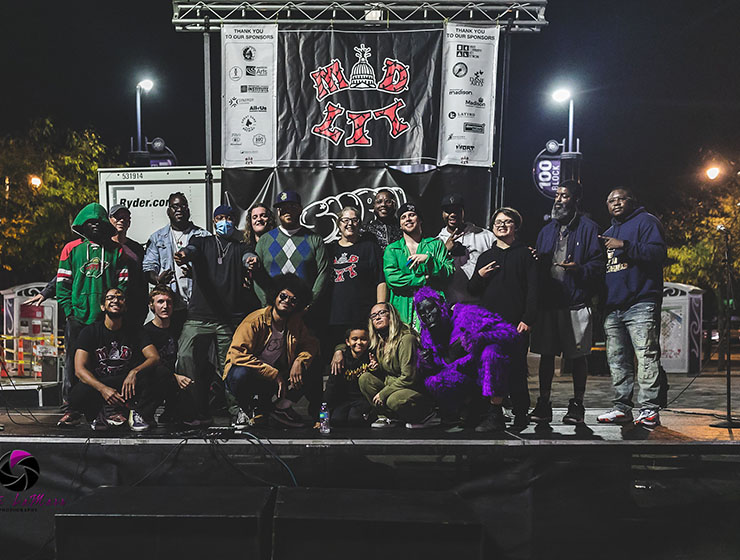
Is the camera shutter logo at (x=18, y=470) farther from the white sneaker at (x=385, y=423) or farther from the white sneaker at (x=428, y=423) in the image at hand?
the white sneaker at (x=428, y=423)

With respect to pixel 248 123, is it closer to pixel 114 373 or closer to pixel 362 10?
pixel 362 10

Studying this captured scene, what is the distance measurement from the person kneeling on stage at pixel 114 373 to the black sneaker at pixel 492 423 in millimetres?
2611

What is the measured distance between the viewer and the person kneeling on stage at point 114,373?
530 centimetres

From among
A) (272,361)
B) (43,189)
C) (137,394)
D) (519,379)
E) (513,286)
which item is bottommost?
(137,394)

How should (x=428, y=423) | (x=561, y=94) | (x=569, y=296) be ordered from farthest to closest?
(x=561, y=94) < (x=569, y=296) < (x=428, y=423)

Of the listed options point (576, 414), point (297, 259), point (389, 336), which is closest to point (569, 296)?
point (576, 414)

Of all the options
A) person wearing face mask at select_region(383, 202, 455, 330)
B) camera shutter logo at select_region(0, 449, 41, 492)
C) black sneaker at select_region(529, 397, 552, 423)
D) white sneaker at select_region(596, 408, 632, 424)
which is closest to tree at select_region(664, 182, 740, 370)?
white sneaker at select_region(596, 408, 632, 424)

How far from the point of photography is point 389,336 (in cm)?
537

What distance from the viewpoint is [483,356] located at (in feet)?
17.4

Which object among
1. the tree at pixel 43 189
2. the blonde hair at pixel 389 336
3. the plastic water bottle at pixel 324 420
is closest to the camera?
the plastic water bottle at pixel 324 420

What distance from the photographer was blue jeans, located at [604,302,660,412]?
5.45m

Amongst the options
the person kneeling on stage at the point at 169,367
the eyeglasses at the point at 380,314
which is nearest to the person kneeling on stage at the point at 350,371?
the eyeglasses at the point at 380,314

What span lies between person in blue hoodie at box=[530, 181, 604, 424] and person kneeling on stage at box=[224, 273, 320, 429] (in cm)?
197

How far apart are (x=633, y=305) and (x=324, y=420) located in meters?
2.76
